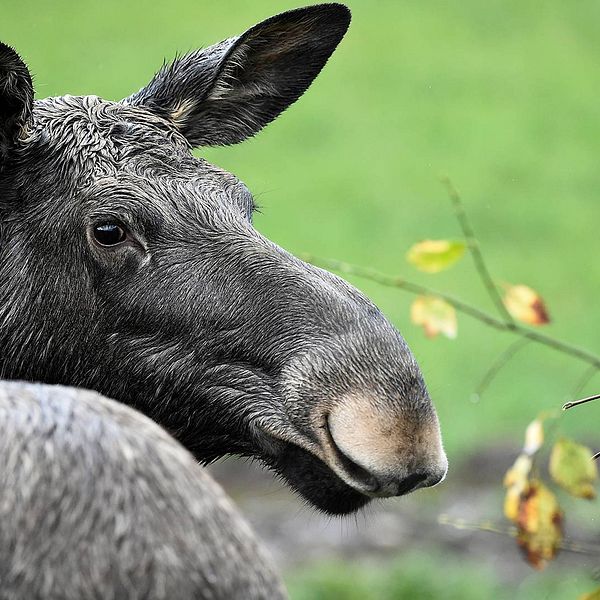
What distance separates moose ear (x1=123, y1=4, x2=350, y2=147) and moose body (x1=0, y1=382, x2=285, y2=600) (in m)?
1.98

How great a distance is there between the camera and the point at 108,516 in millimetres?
2338

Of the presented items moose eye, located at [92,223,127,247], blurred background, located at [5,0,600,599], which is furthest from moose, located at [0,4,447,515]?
blurred background, located at [5,0,600,599]

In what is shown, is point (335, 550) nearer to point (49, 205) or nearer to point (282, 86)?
point (282, 86)

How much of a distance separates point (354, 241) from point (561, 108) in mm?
4398

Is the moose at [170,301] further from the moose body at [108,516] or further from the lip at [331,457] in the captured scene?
the moose body at [108,516]

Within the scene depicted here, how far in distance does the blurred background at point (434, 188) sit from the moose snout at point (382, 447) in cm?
452

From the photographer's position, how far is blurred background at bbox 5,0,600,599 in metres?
9.15

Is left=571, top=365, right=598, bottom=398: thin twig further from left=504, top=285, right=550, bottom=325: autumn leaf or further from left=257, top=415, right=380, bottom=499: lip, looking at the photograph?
left=257, top=415, right=380, bottom=499: lip

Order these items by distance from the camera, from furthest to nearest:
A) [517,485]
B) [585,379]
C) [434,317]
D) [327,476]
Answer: [585,379] → [434,317] → [517,485] → [327,476]

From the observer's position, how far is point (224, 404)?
3713mm

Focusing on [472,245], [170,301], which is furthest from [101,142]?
[472,245]

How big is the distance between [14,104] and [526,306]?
1666mm

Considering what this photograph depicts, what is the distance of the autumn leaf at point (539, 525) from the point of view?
4.21 meters

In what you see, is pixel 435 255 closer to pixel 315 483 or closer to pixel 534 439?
pixel 534 439
